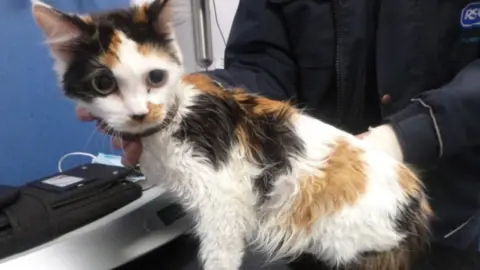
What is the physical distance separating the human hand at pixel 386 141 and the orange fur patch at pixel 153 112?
293 millimetres

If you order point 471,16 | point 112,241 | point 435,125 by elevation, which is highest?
point 471,16

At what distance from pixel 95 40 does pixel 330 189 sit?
32 centimetres

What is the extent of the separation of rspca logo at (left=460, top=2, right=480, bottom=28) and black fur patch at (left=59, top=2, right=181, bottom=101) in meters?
0.51

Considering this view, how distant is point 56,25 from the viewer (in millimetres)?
562

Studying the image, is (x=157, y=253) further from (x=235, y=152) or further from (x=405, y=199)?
(x=405, y=199)

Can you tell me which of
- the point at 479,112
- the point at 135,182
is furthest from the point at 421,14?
the point at 135,182

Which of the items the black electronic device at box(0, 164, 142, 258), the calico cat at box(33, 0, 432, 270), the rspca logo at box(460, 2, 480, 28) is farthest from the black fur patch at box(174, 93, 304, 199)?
the rspca logo at box(460, 2, 480, 28)

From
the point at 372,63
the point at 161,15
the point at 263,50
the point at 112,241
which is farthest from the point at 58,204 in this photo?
the point at 372,63

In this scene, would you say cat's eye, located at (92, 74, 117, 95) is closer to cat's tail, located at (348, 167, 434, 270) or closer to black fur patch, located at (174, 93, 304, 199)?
black fur patch, located at (174, 93, 304, 199)

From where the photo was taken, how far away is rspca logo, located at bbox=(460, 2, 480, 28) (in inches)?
33.5

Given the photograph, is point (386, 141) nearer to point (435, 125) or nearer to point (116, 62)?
point (435, 125)

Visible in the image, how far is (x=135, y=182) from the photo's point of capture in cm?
89

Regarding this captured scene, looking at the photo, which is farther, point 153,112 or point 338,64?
point 338,64

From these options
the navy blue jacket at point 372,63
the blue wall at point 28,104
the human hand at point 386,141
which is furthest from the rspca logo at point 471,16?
the blue wall at point 28,104
